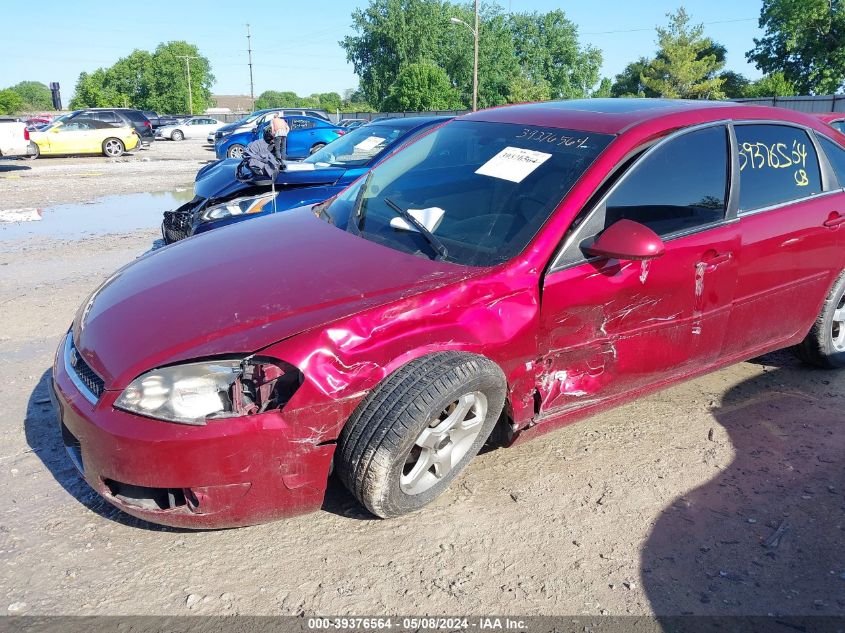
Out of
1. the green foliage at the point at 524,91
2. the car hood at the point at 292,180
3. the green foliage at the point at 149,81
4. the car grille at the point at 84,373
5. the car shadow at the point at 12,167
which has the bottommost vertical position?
the car grille at the point at 84,373

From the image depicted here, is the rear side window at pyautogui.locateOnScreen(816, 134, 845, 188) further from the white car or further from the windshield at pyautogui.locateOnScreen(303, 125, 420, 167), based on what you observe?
the white car

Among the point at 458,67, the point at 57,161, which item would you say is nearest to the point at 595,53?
the point at 458,67

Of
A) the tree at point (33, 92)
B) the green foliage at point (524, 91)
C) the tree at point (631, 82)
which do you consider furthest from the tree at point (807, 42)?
the tree at point (33, 92)

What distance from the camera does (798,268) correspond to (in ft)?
12.5

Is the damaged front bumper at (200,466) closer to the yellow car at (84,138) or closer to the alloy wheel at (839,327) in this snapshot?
the alloy wheel at (839,327)

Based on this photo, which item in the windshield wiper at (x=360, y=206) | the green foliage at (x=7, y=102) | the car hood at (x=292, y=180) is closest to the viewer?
the windshield wiper at (x=360, y=206)

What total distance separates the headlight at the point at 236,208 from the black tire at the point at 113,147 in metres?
20.7

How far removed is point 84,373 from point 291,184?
13.6 feet

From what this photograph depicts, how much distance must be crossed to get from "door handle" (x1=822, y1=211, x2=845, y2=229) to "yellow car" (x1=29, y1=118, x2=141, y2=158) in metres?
24.8

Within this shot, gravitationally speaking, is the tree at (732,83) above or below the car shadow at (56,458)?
above

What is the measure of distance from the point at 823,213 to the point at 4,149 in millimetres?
21842

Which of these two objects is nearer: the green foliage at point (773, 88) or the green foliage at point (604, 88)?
the green foliage at point (773, 88)

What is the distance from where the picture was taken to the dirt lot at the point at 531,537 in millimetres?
2434

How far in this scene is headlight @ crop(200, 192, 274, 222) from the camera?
610 cm
